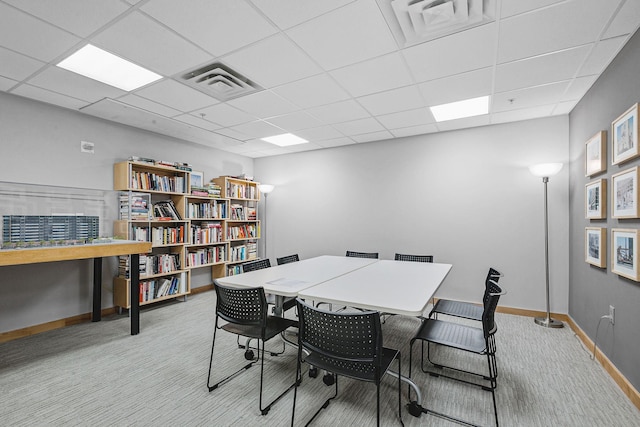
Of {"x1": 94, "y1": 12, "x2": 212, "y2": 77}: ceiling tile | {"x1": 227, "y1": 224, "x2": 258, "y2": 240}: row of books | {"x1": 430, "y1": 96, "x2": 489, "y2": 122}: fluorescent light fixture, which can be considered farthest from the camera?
{"x1": 227, "y1": 224, "x2": 258, "y2": 240}: row of books

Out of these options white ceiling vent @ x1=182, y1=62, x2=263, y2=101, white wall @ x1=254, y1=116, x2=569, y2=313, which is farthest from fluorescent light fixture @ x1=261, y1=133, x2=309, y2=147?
white ceiling vent @ x1=182, y1=62, x2=263, y2=101

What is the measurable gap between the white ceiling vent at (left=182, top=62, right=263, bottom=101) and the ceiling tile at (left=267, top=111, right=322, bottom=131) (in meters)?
0.79

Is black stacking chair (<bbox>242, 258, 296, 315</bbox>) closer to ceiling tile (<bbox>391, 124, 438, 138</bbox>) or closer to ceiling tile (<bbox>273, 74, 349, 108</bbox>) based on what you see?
ceiling tile (<bbox>273, 74, 349, 108</bbox>)

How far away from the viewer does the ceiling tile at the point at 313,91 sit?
2914 mm

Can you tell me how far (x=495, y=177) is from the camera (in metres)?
4.18

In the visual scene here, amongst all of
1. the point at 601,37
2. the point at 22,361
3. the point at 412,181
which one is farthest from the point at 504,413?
the point at 22,361

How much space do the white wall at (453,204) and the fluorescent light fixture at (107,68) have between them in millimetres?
3318

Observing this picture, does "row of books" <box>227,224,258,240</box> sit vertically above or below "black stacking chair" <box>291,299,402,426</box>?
above

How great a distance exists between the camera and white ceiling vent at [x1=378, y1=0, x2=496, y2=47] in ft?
6.16

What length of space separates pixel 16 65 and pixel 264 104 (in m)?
2.21

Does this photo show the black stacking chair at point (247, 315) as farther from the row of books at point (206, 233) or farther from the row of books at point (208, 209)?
the row of books at point (208, 209)

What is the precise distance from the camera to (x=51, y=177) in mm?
3508

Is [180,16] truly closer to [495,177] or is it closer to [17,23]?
[17,23]

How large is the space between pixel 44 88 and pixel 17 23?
4.10 ft
